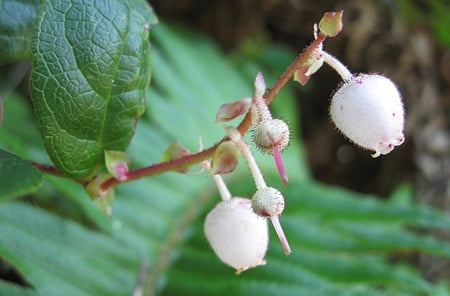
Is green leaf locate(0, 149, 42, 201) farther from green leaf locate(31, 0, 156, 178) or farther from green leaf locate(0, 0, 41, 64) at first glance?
green leaf locate(0, 0, 41, 64)

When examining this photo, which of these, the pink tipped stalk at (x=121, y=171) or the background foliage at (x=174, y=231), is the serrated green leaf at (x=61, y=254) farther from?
the pink tipped stalk at (x=121, y=171)

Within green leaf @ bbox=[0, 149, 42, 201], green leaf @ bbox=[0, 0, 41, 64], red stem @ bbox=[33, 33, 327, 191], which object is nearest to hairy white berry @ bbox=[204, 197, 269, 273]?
red stem @ bbox=[33, 33, 327, 191]

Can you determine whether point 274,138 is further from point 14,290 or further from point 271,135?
point 14,290

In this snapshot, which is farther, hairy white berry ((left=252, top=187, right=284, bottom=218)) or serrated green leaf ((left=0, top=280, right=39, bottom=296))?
serrated green leaf ((left=0, top=280, right=39, bottom=296))

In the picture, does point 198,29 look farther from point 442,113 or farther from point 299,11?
point 442,113

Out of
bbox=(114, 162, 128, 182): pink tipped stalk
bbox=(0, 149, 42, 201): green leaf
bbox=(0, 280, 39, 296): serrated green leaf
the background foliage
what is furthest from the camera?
the background foliage

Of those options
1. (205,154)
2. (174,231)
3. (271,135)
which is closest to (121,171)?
(205,154)
